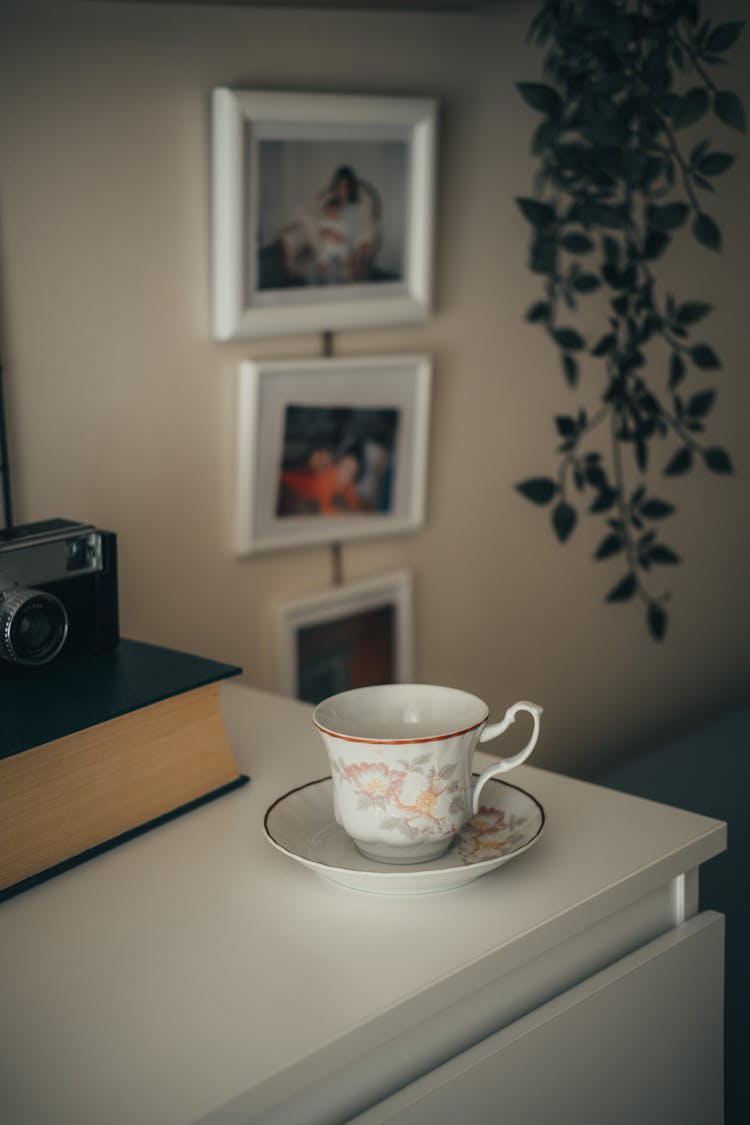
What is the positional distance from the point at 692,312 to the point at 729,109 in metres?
0.23

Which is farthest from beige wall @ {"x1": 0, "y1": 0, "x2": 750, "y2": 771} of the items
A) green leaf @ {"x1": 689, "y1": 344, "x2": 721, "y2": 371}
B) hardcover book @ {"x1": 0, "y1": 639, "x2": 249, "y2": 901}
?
hardcover book @ {"x1": 0, "y1": 639, "x2": 249, "y2": 901}

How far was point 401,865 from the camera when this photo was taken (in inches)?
24.7

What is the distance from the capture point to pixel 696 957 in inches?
26.5

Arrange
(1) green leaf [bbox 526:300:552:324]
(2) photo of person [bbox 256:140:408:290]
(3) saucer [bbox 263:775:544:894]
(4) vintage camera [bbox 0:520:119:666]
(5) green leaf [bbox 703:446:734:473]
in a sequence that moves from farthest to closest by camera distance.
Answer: (5) green leaf [bbox 703:446:734:473] < (1) green leaf [bbox 526:300:552:324] < (2) photo of person [bbox 256:140:408:290] < (4) vintage camera [bbox 0:520:119:666] < (3) saucer [bbox 263:775:544:894]

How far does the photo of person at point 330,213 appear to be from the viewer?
1031 mm

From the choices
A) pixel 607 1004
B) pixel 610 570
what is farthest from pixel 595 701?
pixel 607 1004

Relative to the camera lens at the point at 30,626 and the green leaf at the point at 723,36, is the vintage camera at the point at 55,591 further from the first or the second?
the green leaf at the point at 723,36

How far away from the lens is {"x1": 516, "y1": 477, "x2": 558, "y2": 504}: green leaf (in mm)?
1311

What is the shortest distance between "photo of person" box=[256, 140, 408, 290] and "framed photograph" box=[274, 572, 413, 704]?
303 millimetres

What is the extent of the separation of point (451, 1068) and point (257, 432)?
64cm

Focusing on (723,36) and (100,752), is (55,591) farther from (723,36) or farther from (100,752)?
(723,36)

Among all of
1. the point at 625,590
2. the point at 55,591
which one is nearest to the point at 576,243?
the point at 625,590

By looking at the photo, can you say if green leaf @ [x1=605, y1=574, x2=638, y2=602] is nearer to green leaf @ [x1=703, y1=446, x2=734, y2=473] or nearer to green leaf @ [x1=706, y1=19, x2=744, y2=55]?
green leaf @ [x1=703, y1=446, x2=734, y2=473]

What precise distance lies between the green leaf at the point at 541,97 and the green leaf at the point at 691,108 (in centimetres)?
11
